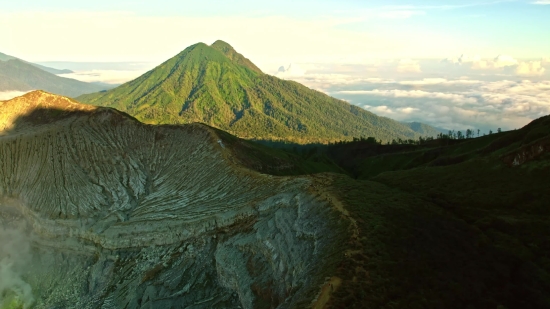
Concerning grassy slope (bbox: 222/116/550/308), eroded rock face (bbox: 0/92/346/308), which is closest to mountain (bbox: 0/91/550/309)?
grassy slope (bbox: 222/116/550/308)

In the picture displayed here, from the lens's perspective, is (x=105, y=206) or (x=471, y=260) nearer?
(x=471, y=260)

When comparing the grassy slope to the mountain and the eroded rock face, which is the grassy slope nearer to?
the mountain

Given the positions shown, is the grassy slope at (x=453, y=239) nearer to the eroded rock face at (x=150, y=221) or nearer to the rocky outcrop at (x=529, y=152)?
the rocky outcrop at (x=529, y=152)

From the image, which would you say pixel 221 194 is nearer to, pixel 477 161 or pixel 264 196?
pixel 264 196

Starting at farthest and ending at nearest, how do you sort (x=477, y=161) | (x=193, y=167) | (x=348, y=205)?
(x=193, y=167) → (x=477, y=161) → (x=348, y=205)

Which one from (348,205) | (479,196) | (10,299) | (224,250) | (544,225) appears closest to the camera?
(544,225)

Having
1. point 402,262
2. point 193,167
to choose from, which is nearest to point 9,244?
point 193,167
